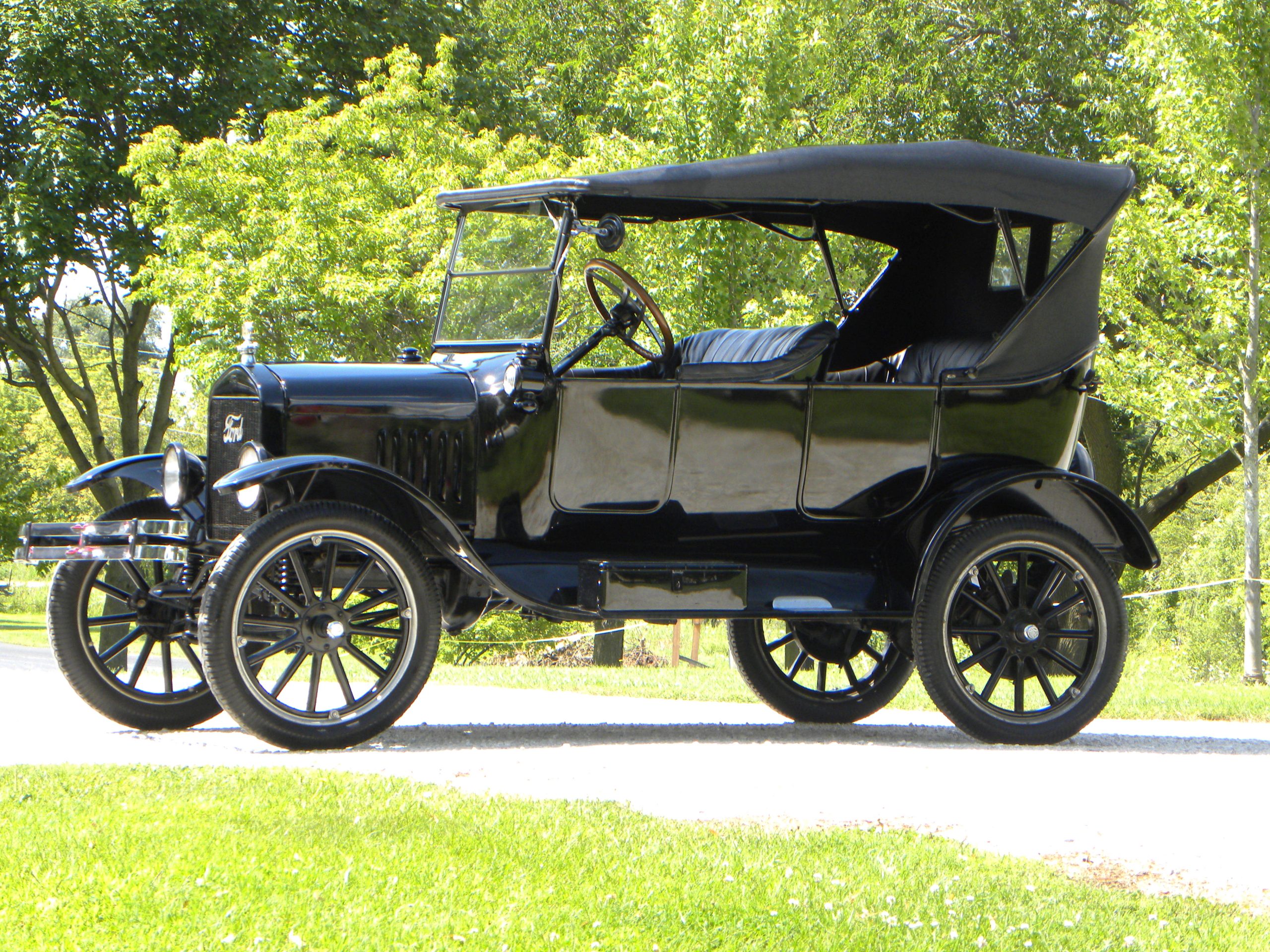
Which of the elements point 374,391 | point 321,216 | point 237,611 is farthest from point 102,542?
point 321,216

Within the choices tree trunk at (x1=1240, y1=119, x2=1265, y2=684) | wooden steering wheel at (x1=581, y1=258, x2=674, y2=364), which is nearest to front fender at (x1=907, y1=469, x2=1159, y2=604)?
wooden steering wheel at (x1=581, y1=258, x2=674, y2=364)

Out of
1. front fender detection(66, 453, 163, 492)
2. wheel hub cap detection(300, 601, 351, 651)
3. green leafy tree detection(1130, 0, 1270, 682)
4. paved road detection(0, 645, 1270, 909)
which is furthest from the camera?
green leafy tree detection(1130, 0, 1270, 682)

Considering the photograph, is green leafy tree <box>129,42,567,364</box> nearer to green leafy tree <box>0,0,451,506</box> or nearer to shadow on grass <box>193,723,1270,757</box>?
green leafy tree <box>0,0,451,506</box>

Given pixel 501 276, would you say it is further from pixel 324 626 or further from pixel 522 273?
pixel 324 626

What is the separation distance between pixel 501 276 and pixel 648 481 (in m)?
1.32

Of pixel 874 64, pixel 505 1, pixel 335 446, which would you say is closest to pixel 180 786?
pixel 335 446

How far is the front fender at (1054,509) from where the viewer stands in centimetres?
649

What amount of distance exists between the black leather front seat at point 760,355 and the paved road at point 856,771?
1.66 meters

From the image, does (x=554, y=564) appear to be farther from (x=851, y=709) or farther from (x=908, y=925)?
(x=908, y=925)

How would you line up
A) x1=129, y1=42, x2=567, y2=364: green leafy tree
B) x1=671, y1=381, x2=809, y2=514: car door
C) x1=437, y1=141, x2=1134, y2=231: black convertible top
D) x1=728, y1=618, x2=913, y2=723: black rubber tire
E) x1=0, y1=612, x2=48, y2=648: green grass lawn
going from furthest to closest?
x1=0, y1=612, x2=48, y2=648: green grass lawn
x1=129, y1=42, x2=567, y2=364: green leafy tree
x1=728, y1=618, x2=913, y2=723: black rubber tire
x1=671, y1=381, x2=809, y2=514: car door
x1=437, y1=141, x2=1134, y2=231: black convertible top

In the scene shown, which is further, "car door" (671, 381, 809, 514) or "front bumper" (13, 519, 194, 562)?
"car door" (671, 381, 809, 514)

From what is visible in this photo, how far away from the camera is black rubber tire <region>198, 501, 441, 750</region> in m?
5.38

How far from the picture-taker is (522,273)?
6.64 meters

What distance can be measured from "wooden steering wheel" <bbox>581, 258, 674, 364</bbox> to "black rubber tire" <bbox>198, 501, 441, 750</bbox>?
1551 mm
